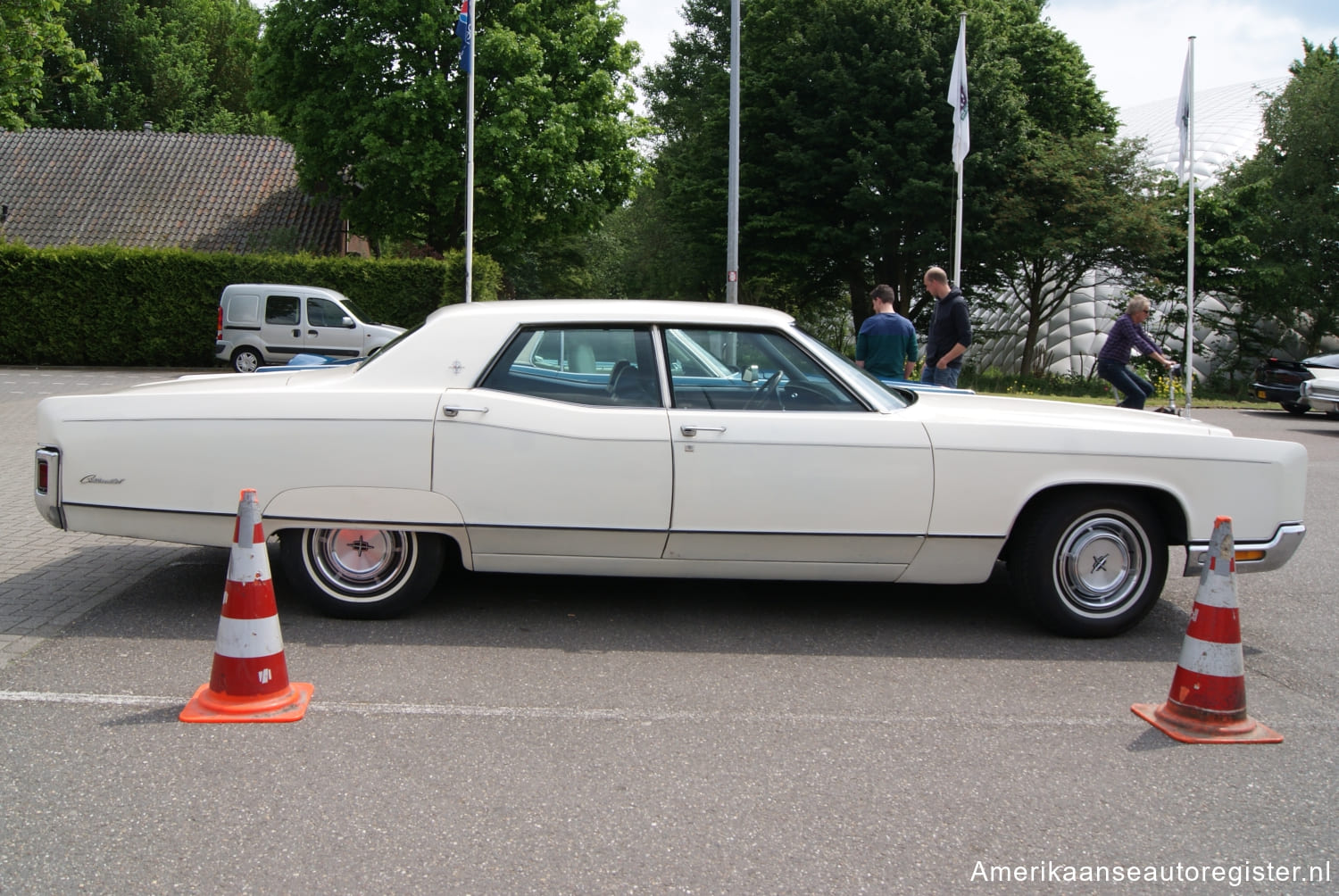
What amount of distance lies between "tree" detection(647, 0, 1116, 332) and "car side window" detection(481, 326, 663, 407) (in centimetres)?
2546

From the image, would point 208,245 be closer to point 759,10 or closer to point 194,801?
point 759,10

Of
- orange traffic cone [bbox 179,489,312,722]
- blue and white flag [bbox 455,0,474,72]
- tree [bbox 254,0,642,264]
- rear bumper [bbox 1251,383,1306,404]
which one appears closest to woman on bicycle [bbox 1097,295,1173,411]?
orange traffic cone [bbox 179,489,312,722]

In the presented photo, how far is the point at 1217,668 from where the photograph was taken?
3938 millimetres

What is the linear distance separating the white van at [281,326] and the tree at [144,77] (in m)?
29.5

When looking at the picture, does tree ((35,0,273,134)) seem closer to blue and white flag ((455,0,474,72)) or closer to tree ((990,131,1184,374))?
blue and white flag ((455,0,474,72))

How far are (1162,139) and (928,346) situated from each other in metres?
36.2

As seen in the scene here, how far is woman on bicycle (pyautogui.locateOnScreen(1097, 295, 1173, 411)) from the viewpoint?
10.3m

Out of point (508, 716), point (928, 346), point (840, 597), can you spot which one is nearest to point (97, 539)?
point (508, 716)

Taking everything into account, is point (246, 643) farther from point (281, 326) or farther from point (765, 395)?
point (281, 326)

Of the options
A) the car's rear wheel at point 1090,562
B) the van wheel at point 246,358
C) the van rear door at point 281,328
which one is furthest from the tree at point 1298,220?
the car's rear wheel at point 1090,562

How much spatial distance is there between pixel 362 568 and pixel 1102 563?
3.45 metres

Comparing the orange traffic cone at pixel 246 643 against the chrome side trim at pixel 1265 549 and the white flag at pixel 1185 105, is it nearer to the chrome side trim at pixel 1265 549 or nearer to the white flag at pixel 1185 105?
the chrome side trim at pixel 1265 549

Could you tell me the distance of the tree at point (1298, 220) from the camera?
30531mm

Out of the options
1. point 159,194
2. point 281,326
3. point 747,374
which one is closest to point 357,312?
point 281,326
